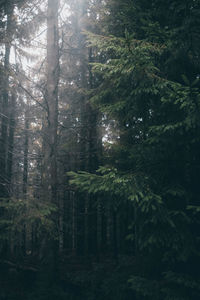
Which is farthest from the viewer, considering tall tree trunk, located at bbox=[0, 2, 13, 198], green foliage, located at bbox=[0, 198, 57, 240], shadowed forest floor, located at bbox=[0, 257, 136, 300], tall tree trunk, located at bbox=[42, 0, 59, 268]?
tall tree trunk, located at bbox=[0, 2, 13, 198]

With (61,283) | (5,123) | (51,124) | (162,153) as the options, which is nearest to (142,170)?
(162,153)

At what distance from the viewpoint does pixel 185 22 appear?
529cm

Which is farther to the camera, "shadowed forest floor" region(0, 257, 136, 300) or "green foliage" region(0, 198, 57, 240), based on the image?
"shadowed forest floor" region(0, 257, 136, 300)

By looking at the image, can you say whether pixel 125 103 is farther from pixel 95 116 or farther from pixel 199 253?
pixel 95 116

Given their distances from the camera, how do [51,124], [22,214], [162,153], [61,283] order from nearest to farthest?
[162,153] < [22,214] < [61,283] < [51,124]

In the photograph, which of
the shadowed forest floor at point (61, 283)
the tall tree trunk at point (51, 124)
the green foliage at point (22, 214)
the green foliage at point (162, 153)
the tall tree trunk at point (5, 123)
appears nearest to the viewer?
the green foliage at point (162, 153)

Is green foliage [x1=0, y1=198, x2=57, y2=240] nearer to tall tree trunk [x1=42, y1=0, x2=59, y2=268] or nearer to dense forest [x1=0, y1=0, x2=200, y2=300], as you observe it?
dense forest [x1=0, y1=0, x2=200, y2=300]

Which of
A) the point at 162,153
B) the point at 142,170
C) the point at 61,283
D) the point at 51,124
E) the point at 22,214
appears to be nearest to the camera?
the point at 162,153

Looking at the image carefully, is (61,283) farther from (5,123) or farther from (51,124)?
(5,123)

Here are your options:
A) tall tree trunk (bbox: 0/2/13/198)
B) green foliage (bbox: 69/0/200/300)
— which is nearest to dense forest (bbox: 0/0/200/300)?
green foliage (bbox: 69/0/200/300)

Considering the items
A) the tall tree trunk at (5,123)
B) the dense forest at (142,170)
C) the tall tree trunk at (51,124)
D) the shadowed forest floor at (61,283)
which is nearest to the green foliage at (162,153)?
the dense forest at (142,170)

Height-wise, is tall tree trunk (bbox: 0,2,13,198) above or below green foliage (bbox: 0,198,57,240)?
above

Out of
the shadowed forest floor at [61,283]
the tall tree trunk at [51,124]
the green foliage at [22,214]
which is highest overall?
the tall tree trunk at [51,124]

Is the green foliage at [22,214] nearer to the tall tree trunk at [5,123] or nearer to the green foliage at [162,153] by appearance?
the tall tree trunk at [5,123]
